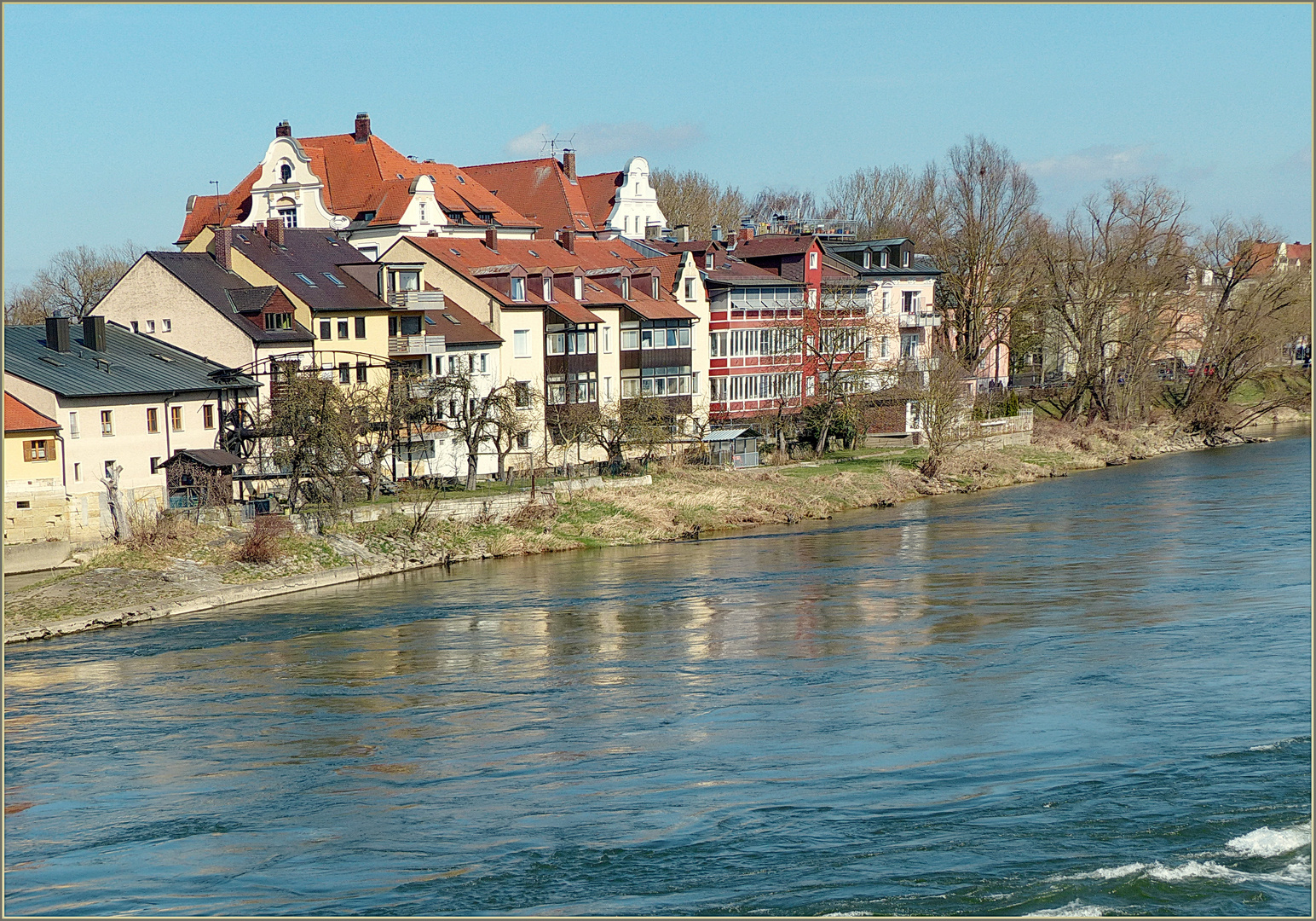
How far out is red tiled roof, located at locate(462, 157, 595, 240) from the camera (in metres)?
81.9

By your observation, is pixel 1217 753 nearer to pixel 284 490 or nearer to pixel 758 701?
pixel 758 701

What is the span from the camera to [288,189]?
72.1 metres

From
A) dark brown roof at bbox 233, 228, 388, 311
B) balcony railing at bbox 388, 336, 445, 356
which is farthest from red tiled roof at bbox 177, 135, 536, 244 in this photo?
balcony railing at bbox 388, 336, 445, 356

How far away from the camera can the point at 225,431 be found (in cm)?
4478

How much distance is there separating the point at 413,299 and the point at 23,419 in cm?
1625

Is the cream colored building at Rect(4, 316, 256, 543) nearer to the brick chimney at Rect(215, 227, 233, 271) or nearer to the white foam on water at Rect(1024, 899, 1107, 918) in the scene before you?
the brick chimney at Rect(215, 227, 233, 271)

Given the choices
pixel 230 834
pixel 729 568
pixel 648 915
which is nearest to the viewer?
Answer: pixel 648 915

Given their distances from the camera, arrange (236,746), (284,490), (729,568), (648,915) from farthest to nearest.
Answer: (284,490) → (729,568) → (236,746) → (648,915)

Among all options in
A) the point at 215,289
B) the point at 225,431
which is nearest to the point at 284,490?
the point at 225,431

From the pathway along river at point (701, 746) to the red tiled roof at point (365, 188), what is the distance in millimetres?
38667

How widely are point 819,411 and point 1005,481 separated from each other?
806 cm

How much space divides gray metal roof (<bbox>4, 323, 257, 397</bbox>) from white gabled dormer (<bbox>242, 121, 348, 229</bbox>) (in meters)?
25.5

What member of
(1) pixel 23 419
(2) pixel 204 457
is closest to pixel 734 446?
(2) pixel 204 457

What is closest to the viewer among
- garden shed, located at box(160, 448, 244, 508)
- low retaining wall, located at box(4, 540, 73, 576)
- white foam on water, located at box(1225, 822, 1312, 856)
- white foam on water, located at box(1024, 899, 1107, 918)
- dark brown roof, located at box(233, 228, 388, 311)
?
white foam on water, located at box(1024, 899, 1107, 918)
